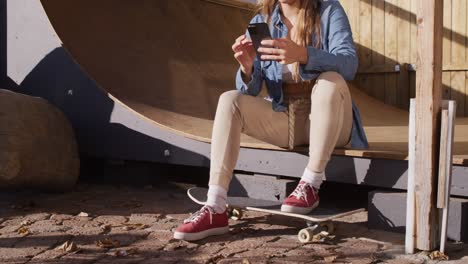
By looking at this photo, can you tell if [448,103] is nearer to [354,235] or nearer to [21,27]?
[354,235]

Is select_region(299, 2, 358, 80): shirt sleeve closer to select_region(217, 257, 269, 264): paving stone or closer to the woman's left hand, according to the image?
the woman's left hand

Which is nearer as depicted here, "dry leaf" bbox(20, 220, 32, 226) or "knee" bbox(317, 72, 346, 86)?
"knee" bbox(317, 72, 346, 86)

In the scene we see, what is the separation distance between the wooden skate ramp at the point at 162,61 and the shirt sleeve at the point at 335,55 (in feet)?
2.82

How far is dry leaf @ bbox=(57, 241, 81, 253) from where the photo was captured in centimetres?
300

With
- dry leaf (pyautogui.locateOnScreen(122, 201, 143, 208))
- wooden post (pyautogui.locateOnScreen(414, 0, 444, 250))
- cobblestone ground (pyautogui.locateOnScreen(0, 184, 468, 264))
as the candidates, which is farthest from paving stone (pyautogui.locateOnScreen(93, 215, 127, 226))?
wooden post (pyautogui.locateOnScreen(414, 0, 444, 250))

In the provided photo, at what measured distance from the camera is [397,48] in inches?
309

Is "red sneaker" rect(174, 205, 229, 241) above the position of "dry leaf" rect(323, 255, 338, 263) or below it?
above

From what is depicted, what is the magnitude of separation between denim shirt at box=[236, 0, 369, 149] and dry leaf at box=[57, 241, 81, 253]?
111cm

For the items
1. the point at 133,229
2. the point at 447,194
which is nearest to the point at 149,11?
the point at 133,229

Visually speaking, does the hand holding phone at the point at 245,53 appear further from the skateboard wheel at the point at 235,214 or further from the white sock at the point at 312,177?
the skateboard wheel at the point at 235,214

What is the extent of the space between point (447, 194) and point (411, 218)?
0.65 feet

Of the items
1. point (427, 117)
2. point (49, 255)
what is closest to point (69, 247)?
point (49, 255)

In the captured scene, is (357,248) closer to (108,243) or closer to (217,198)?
(217,198)

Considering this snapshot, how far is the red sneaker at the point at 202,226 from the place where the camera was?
3.12 meters
